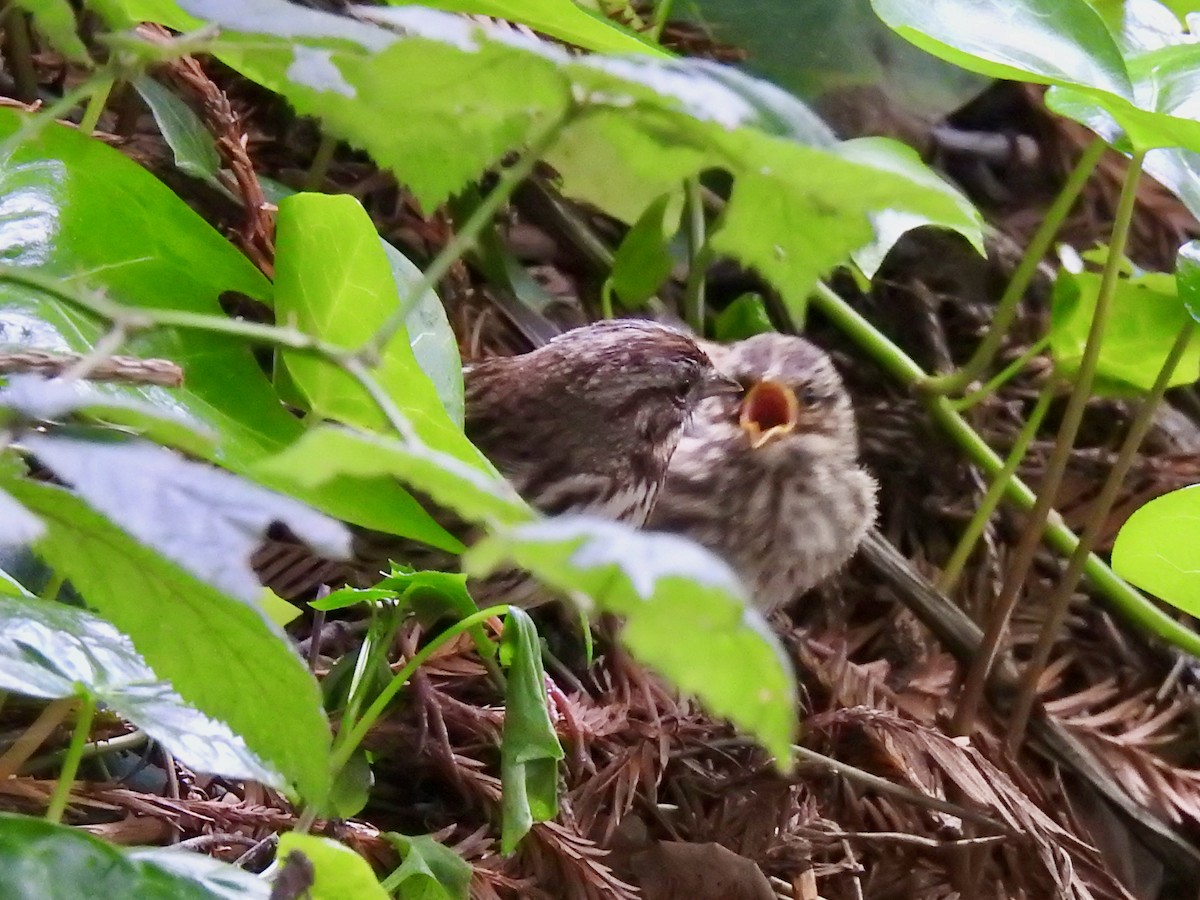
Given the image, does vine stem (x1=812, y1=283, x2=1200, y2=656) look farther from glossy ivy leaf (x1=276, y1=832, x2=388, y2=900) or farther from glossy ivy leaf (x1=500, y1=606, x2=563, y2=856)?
glossy ivy leaf (x1=276, y1=832, x2=388, y2=900)

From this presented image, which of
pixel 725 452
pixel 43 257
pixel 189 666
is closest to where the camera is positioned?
pixel 189 666

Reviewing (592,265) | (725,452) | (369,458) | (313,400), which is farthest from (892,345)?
(369,458)

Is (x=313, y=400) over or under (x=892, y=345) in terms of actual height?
over

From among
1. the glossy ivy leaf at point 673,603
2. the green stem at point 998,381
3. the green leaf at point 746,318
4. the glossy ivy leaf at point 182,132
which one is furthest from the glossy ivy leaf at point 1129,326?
the glossy ivy leaf at point 673,603

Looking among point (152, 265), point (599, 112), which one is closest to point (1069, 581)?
point (152, 265)

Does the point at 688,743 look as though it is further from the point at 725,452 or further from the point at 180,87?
the point at 180,87

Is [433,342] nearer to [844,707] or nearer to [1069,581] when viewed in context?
[844,707]

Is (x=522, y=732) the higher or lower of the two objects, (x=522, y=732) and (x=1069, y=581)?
the higher
